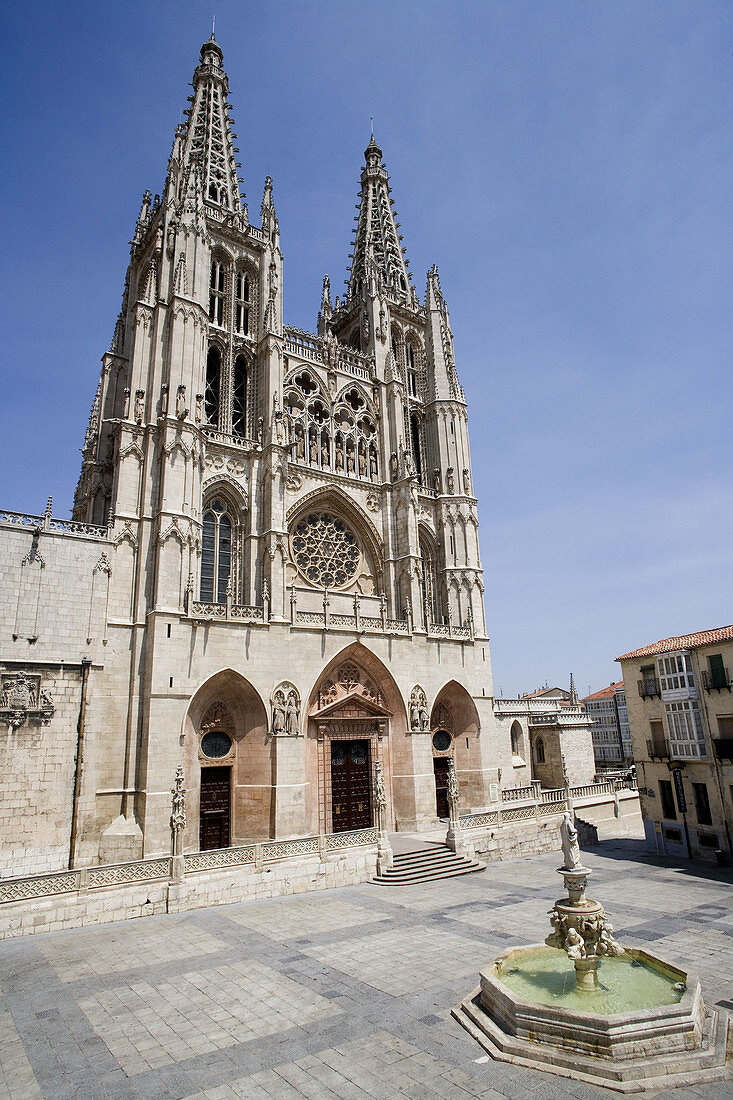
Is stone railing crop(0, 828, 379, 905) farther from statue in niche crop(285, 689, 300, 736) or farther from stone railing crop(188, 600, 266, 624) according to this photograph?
stone railing crop(188, 600, 266, 624)

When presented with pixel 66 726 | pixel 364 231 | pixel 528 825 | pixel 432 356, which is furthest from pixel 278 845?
pixel 364 231

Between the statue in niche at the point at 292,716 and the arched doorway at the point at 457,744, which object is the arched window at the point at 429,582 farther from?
the statue in niche at the point at 292,716

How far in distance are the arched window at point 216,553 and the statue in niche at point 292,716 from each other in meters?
4.31

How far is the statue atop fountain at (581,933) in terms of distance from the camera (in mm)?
7859

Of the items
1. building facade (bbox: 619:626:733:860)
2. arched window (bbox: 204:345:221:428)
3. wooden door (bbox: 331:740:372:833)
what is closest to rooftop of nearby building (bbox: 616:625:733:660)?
building facade (bbox: 619:626:733:860)

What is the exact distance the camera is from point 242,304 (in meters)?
27.2

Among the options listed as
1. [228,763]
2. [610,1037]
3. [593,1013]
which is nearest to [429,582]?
[228,763]

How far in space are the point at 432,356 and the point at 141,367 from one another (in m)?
15.2

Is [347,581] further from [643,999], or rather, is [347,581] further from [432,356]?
[643,999]

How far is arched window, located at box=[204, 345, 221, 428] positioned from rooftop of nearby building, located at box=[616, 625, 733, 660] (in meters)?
18.8

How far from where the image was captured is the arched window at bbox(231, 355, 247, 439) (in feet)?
84.3

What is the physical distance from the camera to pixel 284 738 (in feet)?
65.5

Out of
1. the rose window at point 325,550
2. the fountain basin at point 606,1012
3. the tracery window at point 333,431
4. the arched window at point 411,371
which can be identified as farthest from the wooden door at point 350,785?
the arched window at point 411,371

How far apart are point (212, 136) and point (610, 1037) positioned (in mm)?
36280
